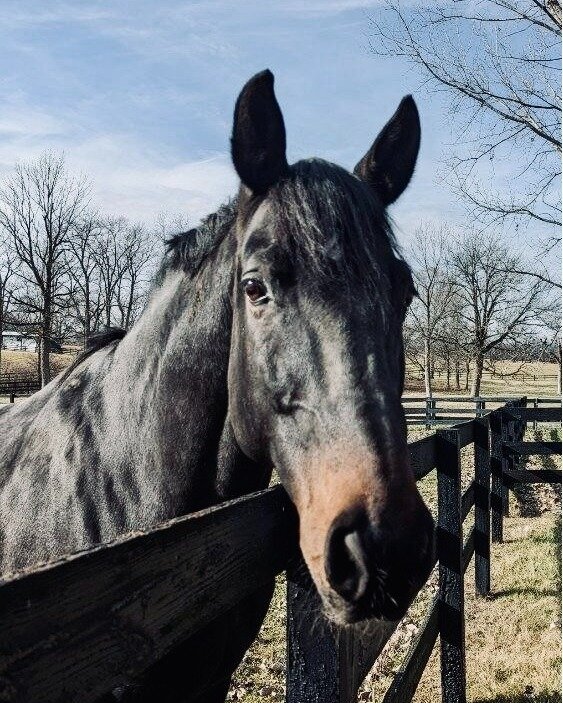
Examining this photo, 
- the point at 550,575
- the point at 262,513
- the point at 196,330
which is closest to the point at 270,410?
the point at 262,513

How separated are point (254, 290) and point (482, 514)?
562 centimetres

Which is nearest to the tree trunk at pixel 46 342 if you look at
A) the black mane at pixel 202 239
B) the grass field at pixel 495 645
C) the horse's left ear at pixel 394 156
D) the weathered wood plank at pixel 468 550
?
the grass field at pixel 495 645

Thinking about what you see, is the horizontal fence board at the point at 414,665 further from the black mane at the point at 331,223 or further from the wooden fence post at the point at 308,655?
the black mane at the point at 331,223

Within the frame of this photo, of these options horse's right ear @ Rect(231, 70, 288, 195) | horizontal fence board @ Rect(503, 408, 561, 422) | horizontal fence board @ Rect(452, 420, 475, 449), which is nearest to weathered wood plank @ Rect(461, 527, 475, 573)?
horizontal fence board @ Rect(452, 420, 475, 449)

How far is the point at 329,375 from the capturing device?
1.77 metres

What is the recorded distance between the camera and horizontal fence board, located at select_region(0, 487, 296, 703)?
808 millimetres

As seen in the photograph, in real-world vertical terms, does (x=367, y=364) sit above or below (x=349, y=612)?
above

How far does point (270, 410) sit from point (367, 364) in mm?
420

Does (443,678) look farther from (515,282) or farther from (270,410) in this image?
(515,282)

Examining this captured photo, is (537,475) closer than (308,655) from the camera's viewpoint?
No

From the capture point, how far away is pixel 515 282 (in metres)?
35.8

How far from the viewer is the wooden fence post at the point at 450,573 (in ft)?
13.8

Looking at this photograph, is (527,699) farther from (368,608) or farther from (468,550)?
(368,608)

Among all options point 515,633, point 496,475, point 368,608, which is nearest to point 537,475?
point 496,475
